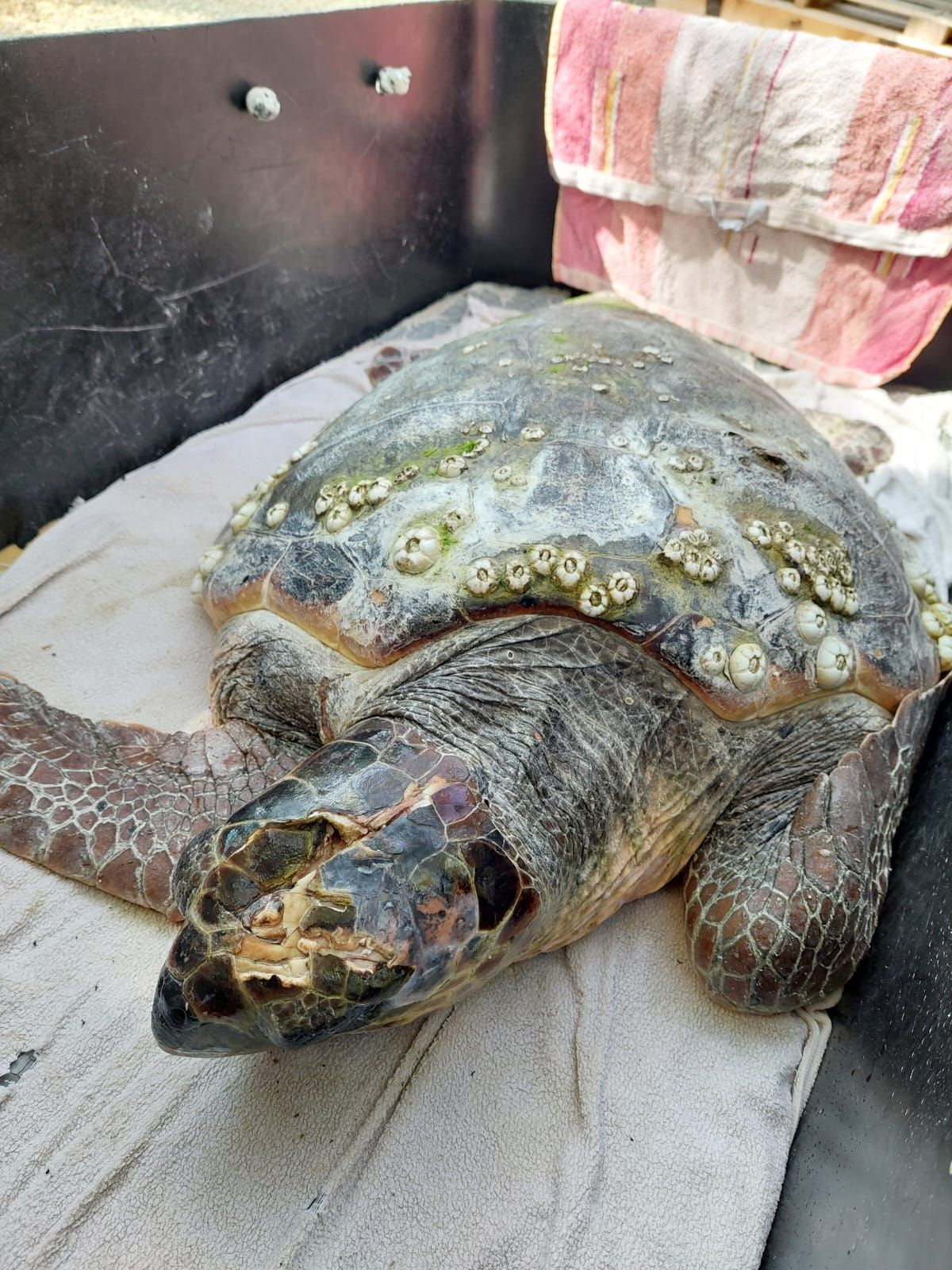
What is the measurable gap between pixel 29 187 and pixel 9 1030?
179 cm

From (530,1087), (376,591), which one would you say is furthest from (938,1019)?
(376,591)

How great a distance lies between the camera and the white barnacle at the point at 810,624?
5.08 feet

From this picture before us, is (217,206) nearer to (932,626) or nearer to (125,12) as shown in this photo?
(125,12)

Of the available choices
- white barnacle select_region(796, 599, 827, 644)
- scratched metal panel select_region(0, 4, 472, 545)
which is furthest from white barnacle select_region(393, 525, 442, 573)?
scratched metal panel select_region(0, 4, 472, 545)

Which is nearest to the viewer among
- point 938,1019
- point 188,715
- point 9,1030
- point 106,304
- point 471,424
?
point 938,1019

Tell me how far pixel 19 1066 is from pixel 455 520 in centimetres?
112

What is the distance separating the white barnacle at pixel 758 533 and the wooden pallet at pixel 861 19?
220cm

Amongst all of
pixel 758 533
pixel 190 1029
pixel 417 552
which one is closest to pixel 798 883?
pixel 758 533

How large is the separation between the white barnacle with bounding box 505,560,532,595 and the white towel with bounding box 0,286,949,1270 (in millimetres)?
656

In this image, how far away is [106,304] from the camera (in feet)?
7.41

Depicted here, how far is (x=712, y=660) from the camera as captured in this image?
57.4 inches

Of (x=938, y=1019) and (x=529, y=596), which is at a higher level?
(x=529, y=596)

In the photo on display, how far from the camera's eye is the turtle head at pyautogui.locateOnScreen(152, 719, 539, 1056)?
3.21 feet

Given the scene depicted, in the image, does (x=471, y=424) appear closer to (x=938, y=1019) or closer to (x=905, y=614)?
(x=905, y=614)
